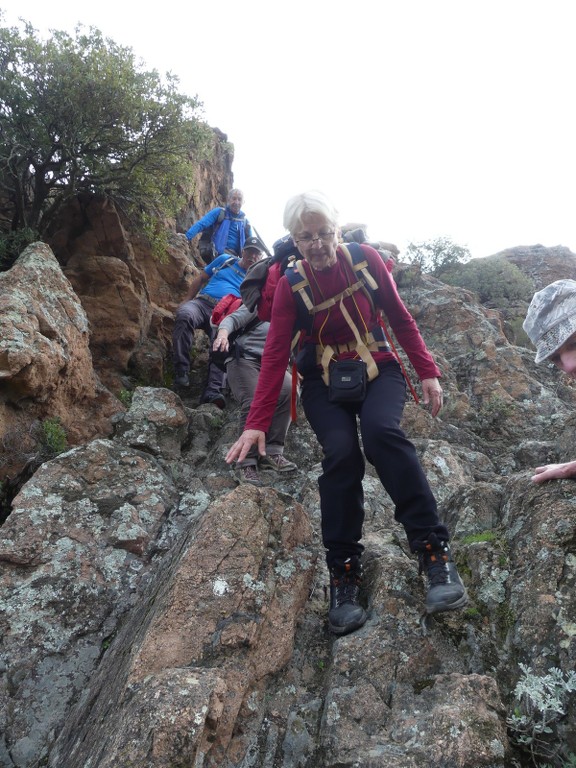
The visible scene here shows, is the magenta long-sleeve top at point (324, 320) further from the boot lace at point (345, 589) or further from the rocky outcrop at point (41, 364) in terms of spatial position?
the rocky outcrop at point (41, 364)

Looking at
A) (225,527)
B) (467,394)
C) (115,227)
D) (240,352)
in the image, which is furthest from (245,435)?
(115,227)

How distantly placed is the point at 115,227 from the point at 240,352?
16.2ft

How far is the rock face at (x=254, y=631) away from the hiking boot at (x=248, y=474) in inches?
19.2

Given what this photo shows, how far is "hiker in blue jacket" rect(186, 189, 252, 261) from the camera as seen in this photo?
35.0 feet

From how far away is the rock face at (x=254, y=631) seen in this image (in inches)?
111

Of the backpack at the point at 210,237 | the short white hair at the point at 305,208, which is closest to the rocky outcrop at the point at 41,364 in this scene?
the backpack at the point at 210,237

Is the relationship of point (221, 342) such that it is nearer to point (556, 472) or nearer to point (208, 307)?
point (208, 307)

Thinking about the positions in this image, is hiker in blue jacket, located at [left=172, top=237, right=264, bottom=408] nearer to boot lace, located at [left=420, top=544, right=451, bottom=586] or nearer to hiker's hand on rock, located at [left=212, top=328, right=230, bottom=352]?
hiker's hand on rock, located at [left=212, top=328, right=230, bottom=352]

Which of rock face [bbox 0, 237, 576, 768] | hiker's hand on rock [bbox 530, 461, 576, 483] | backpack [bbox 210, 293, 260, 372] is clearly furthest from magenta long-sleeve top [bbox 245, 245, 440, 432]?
backpack [bbox 210, 293, 260, 372]

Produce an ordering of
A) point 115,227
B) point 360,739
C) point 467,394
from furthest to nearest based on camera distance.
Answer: point 115,227 < point 467,394 < point 360,739

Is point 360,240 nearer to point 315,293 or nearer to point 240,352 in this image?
point 315,293

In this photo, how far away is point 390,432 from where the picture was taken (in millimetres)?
3742

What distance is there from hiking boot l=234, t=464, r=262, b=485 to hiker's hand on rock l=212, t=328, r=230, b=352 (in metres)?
1.61

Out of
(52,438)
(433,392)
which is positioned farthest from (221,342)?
(433,392)
